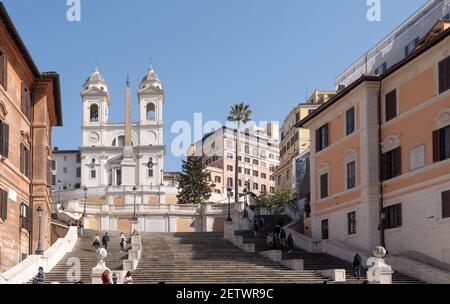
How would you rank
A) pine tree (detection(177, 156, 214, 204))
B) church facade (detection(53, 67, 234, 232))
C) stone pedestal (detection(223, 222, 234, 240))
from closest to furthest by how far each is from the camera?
stone pedestal (detection(223, 222, 234, 240)) → pine tree (detection(177, 156, 214, 204)) → church facade (detection(53, 67, 234, 232))

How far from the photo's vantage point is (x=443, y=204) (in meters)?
33.2

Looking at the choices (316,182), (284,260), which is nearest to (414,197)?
(284,260)

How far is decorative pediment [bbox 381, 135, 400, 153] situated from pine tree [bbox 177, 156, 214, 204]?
233ft

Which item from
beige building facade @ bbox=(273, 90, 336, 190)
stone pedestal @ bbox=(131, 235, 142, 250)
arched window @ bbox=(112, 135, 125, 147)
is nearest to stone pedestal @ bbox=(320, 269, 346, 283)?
stone pedestal @ bbox=(131, 235, 142, 250)

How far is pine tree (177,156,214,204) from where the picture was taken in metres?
112

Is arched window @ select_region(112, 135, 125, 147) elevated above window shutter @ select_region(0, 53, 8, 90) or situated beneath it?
elevated above

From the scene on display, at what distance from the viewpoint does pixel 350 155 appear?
141 feet

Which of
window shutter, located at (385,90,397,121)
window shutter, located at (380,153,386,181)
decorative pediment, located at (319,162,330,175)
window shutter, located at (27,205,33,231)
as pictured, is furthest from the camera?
decorative pediment, located at (319,162,330,175)

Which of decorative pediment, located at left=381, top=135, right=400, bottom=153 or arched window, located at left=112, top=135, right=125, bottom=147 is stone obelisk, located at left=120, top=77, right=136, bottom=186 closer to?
arched window, located at left=112, top=135, right=125, bottom=147

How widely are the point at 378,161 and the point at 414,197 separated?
4.78 m

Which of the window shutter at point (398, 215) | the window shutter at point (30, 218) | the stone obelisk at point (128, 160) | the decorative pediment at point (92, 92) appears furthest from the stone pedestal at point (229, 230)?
the decorative pediment at point (92, 92)

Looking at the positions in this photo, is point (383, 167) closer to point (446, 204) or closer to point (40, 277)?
point (446, 204)


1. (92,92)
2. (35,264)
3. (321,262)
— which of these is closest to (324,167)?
(321,262)

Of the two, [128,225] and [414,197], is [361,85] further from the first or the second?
[128,225]
